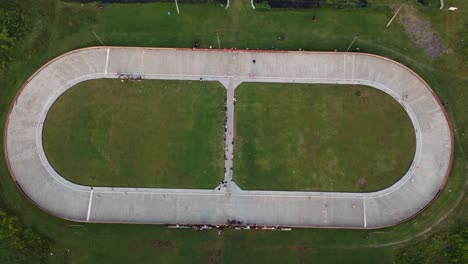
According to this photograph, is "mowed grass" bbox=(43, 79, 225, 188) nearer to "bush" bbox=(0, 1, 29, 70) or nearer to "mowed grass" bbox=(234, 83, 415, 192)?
"mowed grass" bbox=(234, 83, 415, 192)

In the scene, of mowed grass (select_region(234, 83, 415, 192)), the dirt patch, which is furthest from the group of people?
the dirt patch

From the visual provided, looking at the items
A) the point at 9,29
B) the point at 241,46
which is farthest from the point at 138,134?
the point at 9,29

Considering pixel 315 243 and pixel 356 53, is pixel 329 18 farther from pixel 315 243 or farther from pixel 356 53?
pixel 315 243

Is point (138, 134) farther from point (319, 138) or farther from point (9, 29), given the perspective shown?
point (319, 138)

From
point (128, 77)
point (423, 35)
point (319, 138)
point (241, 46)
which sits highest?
point (423, 35)

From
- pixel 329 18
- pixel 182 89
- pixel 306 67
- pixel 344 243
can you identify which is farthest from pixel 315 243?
pixel 329 18
